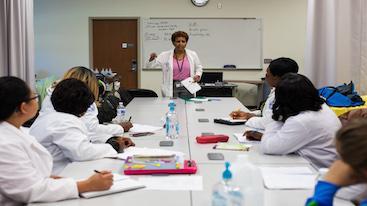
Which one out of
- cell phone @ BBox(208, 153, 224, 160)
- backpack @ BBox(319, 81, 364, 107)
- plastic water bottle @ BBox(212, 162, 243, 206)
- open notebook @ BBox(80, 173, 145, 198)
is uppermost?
backpack @ BBox(319, 81, 364, 107)

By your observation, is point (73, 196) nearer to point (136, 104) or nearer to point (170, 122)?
point (170, 122)

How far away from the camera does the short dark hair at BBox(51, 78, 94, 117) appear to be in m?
2.14

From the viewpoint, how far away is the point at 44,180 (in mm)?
1555

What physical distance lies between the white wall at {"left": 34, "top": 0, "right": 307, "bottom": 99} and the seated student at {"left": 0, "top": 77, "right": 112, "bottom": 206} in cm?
645

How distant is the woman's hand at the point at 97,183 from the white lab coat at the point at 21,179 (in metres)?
0.03

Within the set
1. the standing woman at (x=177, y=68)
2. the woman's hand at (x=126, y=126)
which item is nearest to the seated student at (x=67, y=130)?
the woman's hand at (x=126, y=126)

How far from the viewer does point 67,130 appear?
2057mm

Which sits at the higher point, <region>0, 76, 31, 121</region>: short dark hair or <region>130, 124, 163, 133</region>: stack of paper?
<region>0, 76, 31, 121</region>: short dark hair

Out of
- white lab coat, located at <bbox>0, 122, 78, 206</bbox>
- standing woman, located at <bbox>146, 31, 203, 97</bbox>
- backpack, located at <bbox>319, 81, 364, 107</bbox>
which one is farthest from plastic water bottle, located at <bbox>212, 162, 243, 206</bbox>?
standing woman, located at <bbox>146, 31, 203, 97</bbox>

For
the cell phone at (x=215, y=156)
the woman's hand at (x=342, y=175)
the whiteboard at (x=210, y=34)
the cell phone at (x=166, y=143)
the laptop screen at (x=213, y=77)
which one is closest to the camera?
the woman's hand at (x=342, y=175)

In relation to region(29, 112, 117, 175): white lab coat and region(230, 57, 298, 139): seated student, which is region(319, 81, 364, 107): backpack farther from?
region(29, 112, 117, 175): white lab coat

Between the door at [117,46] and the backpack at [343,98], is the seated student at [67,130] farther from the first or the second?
the door at [117,46]

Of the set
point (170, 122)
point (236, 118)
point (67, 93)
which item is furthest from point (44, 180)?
point (236, 118)

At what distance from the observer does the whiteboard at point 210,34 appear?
7.89m
